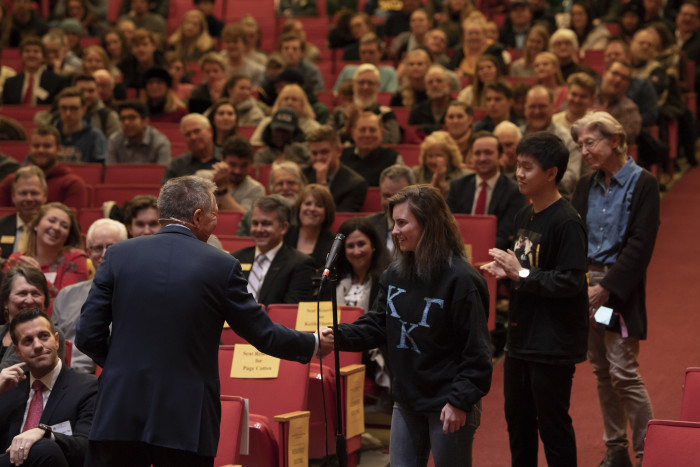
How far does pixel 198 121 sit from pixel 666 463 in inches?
161

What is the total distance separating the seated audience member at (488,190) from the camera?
5.08 meters

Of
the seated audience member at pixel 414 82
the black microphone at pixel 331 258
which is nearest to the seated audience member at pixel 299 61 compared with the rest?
the seated audience member at pixel 414 82

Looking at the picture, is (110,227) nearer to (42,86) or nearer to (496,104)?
(496,104)

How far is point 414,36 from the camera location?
873 centimetres

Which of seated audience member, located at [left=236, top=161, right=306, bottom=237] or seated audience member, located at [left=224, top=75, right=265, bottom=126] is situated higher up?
seated audience member, located at [left=224, top=75, right=265, bottom=126]

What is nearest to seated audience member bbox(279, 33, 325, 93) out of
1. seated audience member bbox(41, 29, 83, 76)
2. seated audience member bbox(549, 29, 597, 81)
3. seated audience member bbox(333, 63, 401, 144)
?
seated audience member bbox(333, 63, 401, 144)

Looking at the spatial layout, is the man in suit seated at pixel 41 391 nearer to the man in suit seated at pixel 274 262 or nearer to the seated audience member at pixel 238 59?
the man in suit seated at pixel 274 262

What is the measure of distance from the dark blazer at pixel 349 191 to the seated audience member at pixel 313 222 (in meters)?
0.64

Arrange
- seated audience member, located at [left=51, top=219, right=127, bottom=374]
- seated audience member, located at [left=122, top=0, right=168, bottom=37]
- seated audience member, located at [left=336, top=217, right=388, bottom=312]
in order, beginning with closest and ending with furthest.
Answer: seated audience member, located at [left=51, top=219, right=127, bottom=374], seated audience member, located at [left=336, top=217, right=388, bottom=312], seated audience member, located at [left=122, top=0, right=168, bottom=37]

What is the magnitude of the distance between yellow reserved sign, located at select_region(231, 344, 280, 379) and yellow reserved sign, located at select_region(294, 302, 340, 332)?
0.83 feet

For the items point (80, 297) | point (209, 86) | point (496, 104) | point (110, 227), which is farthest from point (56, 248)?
point (209, 86)

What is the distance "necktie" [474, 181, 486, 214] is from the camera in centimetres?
514

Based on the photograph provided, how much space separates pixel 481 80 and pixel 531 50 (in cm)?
78

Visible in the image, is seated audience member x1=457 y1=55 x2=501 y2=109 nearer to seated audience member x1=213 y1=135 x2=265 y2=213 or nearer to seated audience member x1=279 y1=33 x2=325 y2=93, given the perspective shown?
seated audience member x1=279 y1=33 x2=325 y2=93
